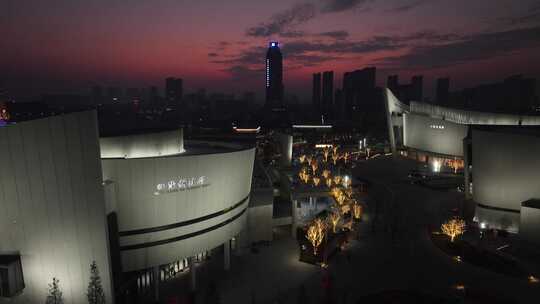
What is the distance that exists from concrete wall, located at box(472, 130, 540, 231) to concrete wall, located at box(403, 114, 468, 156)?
76.2 feet

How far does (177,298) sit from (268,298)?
18.2ft

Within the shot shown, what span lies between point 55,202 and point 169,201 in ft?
19.7

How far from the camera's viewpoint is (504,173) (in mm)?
30078

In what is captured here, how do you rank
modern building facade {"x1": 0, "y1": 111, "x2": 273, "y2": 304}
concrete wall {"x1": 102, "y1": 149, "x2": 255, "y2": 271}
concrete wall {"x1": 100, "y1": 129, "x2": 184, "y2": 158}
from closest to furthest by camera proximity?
1. modern building facade {"x1": 0, "y1": 111, "x2": 273, "y2": 304}
2. concrete wall {"x1": 102, "y1": 149, "x2": 255, "y2": 271}
3. concrete wall {"x1": 100, "y1": 129, "x2": 184, "y2": 158}

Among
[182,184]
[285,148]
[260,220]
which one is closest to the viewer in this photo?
[182,184]

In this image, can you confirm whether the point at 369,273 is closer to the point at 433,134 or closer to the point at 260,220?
the point at 260,220

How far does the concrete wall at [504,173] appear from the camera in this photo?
94.5 ft

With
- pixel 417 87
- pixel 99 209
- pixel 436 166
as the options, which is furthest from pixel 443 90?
pixel 99 209

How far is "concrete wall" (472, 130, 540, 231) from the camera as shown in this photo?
94.5 feet

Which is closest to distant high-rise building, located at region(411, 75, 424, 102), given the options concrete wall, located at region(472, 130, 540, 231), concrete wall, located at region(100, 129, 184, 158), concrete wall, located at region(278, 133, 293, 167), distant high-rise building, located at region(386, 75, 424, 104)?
distant high-rise building, located at region(386, 75, 424, 104)

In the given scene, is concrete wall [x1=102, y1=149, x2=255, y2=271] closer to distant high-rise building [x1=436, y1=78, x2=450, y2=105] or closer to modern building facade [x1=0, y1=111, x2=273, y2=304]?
modern building facade [x1=0, y1=111, x2=273, y2=304]

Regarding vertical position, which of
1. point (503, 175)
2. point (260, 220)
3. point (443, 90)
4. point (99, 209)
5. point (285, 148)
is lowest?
point (260, 220)

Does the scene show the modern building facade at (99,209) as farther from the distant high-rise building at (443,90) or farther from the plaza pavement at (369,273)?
the distant high-rise building at (443,90)

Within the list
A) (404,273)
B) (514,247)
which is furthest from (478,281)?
(514,247)
